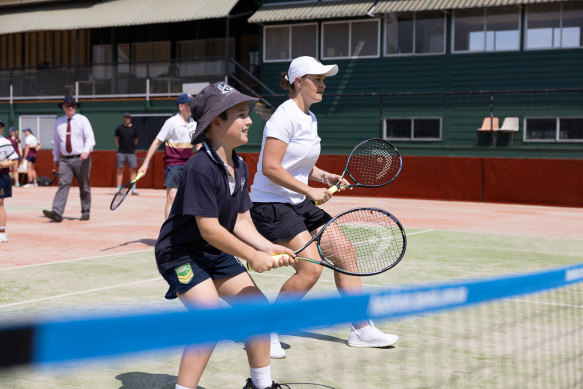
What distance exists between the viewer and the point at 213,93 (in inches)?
144

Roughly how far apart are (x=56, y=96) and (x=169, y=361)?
28.8 m

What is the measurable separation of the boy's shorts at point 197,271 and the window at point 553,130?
21.4 meters

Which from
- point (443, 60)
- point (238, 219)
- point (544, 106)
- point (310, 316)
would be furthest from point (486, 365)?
point (443, 60)

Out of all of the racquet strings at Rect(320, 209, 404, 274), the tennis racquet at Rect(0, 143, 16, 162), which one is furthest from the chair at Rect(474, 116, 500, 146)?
the racquet strings at Rect(320, 209, 404, 274)

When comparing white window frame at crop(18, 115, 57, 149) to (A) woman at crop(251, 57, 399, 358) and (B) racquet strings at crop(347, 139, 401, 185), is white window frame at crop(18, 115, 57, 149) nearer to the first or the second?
(B) racquet strings at crop(347, 139, 401, 185)

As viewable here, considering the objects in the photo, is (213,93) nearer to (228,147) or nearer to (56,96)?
(228,147)

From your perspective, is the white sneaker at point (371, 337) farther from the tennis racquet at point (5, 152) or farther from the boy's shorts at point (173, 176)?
the tennis racquet at point (5, 152)

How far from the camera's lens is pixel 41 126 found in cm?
3212

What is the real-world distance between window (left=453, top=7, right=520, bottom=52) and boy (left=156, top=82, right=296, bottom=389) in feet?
77.0

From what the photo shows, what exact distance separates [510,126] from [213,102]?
21.3 meters

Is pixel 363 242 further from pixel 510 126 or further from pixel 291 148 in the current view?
pixel 510 126

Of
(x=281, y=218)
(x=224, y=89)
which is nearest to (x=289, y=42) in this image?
(x=281, y=218)

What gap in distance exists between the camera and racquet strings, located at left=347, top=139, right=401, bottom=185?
637cm

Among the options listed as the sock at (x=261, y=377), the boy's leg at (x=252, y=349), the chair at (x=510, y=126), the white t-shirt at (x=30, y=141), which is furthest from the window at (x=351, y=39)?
the sock at (x=261, y=377)
